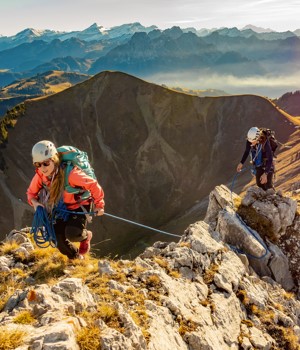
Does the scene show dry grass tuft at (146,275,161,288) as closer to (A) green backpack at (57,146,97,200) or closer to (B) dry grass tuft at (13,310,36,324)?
(A) green backpack at (57,146,97,200)

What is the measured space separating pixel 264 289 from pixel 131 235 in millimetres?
61019

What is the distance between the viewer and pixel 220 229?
15352 millimetres

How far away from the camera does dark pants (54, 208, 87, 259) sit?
962 centimetres

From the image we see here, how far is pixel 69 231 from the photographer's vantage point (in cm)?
961

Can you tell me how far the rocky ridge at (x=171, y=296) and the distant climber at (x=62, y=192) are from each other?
1086mm

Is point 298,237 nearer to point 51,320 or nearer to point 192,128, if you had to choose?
point 51,320

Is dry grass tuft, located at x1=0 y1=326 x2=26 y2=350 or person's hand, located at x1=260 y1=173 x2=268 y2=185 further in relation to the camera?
person's hand, located at x1=260 y1=173 x2=268 y2=185

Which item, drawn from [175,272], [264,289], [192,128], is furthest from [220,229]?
[192,128]

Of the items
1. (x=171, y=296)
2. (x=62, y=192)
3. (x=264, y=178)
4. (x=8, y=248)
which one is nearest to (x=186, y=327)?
(x=171, y=296)

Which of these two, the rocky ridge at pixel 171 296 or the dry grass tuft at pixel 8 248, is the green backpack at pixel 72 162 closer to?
the rocky ridge at pixel 171 296

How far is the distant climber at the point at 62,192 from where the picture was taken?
8531 millimetres

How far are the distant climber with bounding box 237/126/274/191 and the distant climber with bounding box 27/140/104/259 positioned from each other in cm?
994

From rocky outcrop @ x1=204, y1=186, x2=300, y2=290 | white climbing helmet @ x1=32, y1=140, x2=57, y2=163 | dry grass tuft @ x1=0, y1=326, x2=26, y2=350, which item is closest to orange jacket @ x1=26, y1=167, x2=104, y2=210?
white climbing helmet @ x1=32, y1=140, x2=57, y2=163

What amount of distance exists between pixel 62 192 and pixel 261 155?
1165 centimetres
